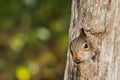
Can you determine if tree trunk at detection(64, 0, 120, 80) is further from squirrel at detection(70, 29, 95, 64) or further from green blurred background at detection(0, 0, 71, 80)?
green blurred background at detection(0, 0, 71, 80)

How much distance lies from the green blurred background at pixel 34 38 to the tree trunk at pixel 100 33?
2191mm

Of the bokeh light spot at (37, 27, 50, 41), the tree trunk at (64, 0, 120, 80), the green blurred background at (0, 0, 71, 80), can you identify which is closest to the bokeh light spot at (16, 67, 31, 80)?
the green blurred background at (0, 0, 71, 80)

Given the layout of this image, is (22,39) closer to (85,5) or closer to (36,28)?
(36,28)

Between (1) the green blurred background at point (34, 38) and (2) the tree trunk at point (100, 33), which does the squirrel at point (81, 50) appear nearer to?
(2) the tree trunk at point (100, 33)

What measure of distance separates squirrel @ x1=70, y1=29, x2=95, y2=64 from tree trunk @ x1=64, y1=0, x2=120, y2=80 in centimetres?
2

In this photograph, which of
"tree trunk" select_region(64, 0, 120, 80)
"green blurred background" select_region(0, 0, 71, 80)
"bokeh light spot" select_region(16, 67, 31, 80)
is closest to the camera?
"tree trunk" select_region(64, 0, 120, 80)

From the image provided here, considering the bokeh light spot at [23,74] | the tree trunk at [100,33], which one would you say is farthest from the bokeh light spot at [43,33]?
the tree trunk at [100,33]

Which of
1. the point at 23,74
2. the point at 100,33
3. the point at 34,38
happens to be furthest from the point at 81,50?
the point at 34,38

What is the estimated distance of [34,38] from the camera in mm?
4199

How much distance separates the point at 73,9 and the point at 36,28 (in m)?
2.48

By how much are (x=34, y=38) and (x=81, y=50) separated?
2.47m

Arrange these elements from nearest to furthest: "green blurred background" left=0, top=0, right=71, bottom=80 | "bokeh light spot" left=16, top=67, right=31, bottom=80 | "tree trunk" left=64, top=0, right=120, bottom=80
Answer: "tree trunk" left=64, top=0, right=120, bottom=80, "bokeh light spot" left=16, top=67, right=31, bottom=80, "green blurred background" left=0, top=0, right=71, bottom=80

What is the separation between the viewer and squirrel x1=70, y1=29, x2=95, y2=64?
5.74 ft

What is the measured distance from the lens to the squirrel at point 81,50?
175cm
